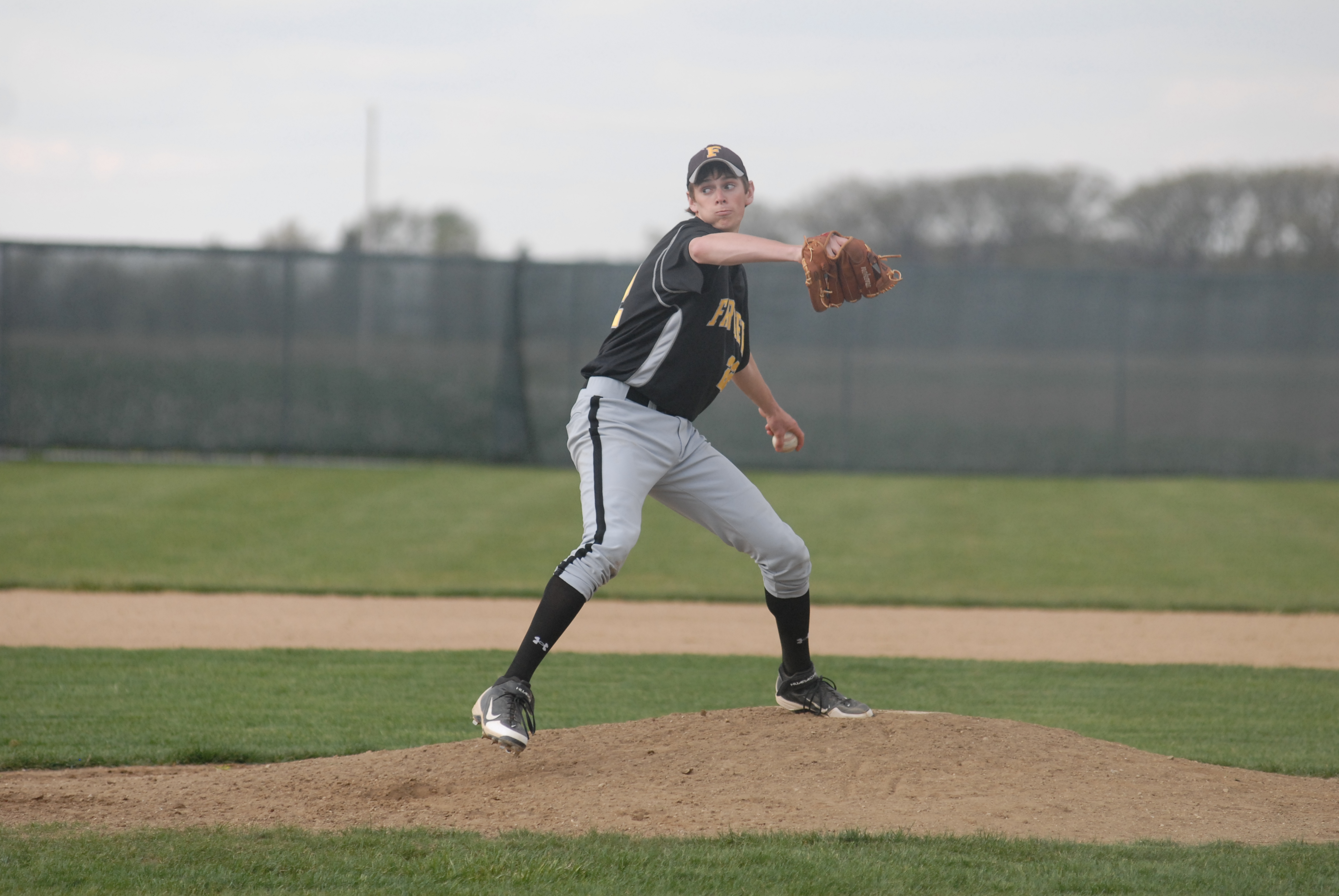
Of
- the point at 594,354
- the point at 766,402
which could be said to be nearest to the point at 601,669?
the point at 766,402

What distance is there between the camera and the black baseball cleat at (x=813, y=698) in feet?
14.1

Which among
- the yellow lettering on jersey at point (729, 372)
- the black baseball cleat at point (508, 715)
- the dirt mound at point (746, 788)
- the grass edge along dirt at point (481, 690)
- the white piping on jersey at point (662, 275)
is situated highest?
the white piping on jersey at point (662, 275)

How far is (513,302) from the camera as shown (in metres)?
14.8

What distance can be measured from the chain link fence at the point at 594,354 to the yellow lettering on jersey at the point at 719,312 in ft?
34.2

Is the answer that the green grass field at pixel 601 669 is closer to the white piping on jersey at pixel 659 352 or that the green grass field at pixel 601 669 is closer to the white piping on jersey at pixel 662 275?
the white piping on jersey at pixel 659 352

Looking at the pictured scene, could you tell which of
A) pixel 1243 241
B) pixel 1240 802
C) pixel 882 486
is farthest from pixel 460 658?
pixel 1243 241

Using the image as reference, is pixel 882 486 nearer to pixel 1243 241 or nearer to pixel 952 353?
pixel 952 353

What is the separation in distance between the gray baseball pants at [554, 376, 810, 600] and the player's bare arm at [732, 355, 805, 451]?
32 centimetres

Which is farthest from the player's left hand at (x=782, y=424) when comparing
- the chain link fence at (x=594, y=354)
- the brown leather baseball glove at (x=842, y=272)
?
the chain link fence at (x=594, y=354)

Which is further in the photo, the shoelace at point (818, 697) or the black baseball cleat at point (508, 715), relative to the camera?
the shoelace at point (818, 697)

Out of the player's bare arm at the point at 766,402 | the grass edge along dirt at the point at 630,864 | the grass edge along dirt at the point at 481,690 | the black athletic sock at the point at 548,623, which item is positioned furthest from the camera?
the grass edge along dirt at the point at 481,690

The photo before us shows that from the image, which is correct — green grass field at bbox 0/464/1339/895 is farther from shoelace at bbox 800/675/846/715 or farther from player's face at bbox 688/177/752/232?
player's face at bbox 688/177/752/232

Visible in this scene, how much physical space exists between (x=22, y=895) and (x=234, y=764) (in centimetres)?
152

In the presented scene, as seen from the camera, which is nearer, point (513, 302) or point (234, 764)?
point (234, 764)
